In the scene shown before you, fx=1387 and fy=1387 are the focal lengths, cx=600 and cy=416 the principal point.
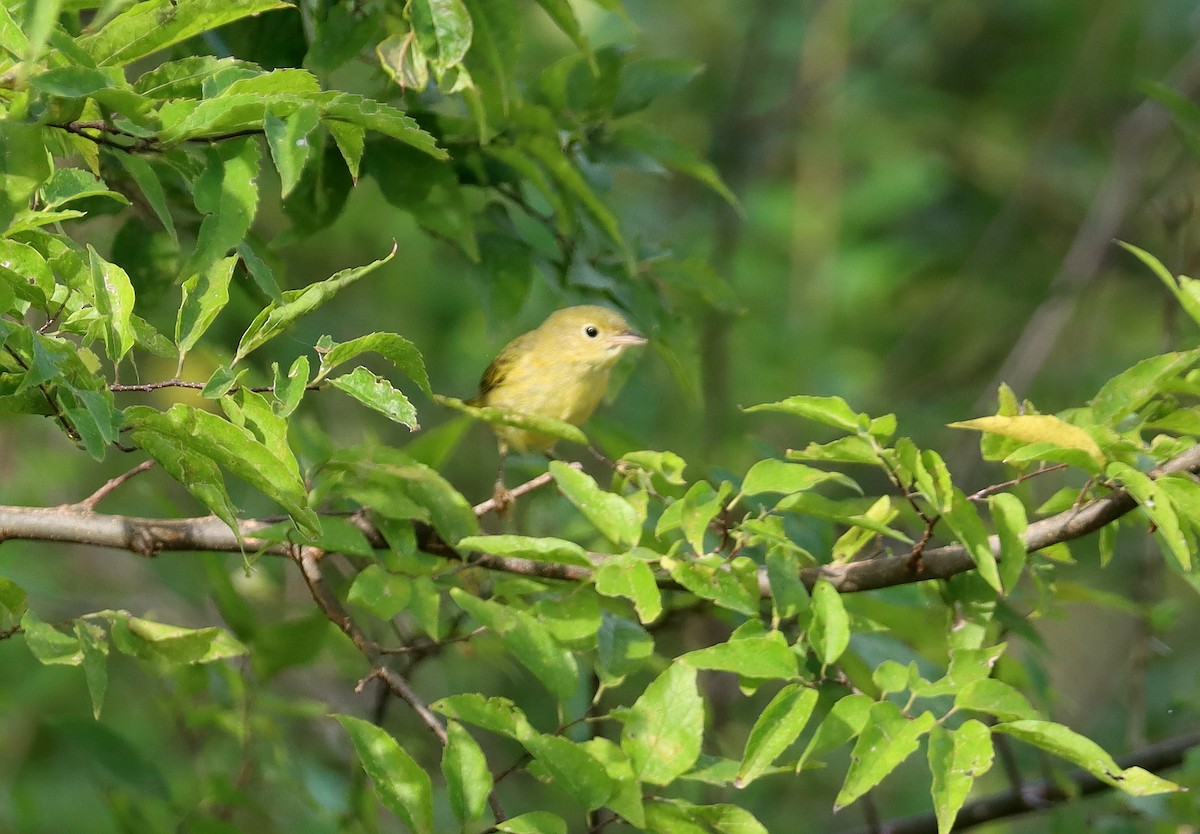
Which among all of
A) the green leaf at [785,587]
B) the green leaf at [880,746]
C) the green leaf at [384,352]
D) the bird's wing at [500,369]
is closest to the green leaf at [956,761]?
the green leaf at [880,746]

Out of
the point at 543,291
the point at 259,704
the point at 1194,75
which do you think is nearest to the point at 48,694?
the point at 259,704

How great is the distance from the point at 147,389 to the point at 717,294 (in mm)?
1472

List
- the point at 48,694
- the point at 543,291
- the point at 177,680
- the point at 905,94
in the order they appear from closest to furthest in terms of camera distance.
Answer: the point at 177,680, the point at 48,694, the point at 543,291, the point at 905,94

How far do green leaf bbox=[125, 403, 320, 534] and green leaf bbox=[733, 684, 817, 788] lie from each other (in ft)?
2.31

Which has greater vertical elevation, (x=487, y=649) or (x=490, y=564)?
(x=490, y=564)

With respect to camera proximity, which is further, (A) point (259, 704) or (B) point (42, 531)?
(A) point (259, 704)

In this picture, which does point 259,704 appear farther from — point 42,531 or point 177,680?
point 42,531

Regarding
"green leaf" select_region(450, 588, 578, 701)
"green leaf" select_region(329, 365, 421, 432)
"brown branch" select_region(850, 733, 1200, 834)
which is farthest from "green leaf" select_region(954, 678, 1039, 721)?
"brown branch" select_region(850, 733, 1200, 834)

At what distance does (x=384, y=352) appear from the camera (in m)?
1.93

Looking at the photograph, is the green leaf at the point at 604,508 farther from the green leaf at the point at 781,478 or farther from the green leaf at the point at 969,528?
the green leaf at the point at 969,528

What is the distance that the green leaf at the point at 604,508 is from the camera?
7.36ft

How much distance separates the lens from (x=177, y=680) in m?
3.36

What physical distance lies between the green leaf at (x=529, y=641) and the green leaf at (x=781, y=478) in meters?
0.40

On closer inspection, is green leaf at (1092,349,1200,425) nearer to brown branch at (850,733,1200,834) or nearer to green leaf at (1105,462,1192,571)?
green leaf at (1105,462,1192,571)
